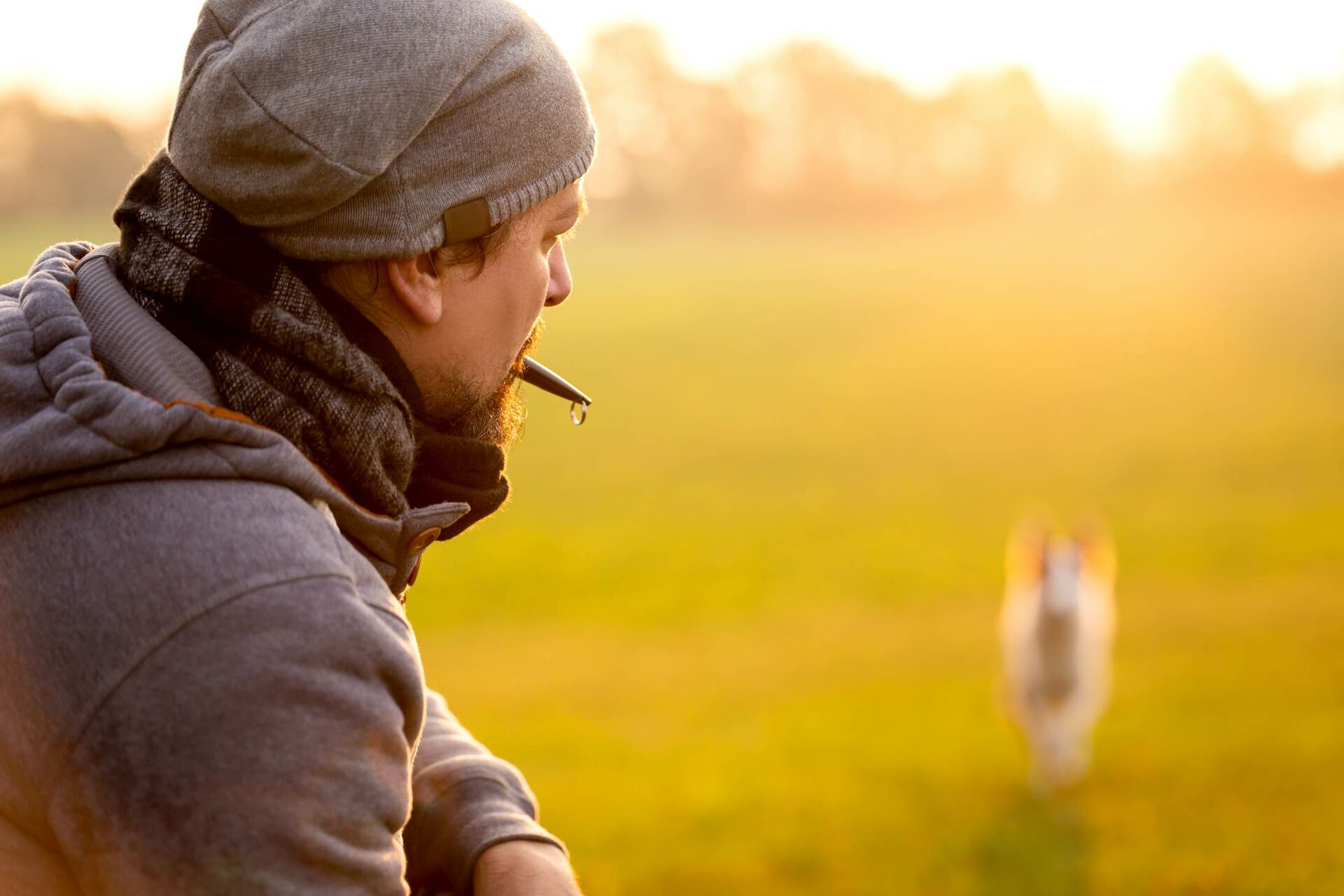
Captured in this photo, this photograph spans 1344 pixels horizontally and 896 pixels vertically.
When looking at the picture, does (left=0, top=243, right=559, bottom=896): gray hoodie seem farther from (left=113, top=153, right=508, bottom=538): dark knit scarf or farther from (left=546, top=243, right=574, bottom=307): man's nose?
(left=546, top=243, right=574, bottom=307): man's nose

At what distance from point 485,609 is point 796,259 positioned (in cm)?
3688

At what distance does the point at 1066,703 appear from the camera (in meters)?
8.21

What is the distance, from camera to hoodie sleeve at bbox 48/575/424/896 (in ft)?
→ 3.94

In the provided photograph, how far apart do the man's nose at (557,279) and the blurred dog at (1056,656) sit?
6981mm

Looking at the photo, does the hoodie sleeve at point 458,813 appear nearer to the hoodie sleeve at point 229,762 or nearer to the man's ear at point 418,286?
the hoodie sleeve at point 229,762

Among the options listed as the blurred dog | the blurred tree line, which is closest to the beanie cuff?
the blurred dog

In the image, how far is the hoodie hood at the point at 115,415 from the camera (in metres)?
1.30

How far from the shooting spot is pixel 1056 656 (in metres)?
8.44

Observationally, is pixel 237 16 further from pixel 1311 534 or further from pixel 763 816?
pixel 1311 534

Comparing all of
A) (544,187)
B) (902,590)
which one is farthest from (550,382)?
(902,590)

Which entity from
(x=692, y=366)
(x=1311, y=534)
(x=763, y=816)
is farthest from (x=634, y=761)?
(x=692, y=366)

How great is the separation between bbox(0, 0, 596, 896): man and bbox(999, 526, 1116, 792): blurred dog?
691cm

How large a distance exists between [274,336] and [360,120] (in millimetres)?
270

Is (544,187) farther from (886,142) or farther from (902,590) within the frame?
(886,142)
